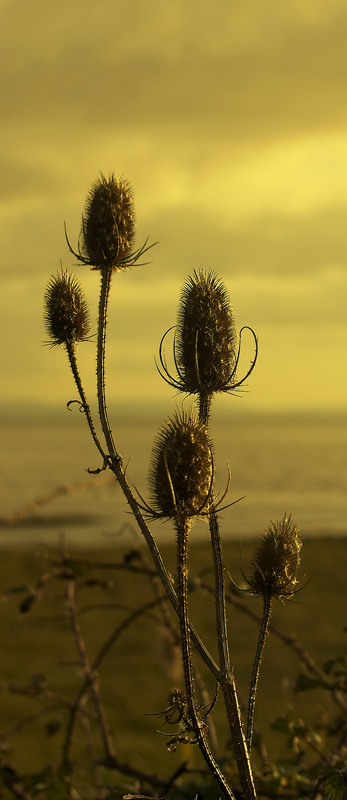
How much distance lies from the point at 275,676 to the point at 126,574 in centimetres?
825

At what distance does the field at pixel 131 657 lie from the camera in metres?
7.78

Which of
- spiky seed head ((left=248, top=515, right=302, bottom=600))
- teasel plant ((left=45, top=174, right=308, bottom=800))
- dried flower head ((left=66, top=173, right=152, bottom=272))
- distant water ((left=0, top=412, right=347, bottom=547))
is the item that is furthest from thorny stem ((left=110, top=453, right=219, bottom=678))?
distant water ((left=0, top=412, right=347, bottom=547))

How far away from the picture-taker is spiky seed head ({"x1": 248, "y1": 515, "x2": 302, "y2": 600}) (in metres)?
2.24

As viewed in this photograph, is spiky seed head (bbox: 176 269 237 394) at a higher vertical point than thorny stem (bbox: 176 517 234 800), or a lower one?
higher

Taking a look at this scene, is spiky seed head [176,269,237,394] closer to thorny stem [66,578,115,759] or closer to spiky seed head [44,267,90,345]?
spiky seed head [44,267,90,345]

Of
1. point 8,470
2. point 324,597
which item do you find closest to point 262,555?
point 324,597

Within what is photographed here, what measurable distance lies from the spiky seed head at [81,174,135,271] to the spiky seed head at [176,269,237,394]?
243mm

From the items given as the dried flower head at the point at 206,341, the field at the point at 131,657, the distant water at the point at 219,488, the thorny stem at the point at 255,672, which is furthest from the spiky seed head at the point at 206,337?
the distant water at the point at 219,488

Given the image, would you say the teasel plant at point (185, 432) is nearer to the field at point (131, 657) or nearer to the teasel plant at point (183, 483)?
the teasel plant at point (183, 483)

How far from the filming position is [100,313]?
235cm

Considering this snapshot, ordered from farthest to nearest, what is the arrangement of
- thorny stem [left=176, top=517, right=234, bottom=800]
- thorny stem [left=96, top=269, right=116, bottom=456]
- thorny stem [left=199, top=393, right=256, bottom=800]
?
thorny stem [left=96, top=269, right=116, bottom=456] → thorny stem [left=199, top=393, right=256, bottom=800] → thorny stem [left=176, top=517, right=234, bottom=800]

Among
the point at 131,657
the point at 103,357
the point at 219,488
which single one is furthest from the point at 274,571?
the point at 219,488

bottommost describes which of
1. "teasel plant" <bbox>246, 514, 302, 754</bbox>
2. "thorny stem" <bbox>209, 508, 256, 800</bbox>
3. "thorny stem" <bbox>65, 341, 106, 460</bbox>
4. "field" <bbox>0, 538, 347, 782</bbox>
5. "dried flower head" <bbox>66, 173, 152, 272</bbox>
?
"field" <bbox>0, 538, 347, 782</bbox>

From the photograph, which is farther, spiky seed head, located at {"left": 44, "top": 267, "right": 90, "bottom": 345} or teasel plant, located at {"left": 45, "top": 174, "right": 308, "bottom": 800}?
spiky seed head, located at {"left": 44, "top": 267, "right": 90, "bottom": 345}
